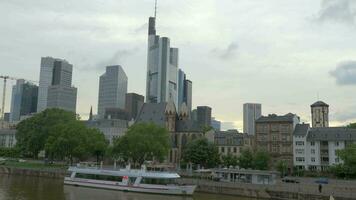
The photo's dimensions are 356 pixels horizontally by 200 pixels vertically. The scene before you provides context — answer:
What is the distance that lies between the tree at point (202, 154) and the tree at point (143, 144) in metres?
8.13

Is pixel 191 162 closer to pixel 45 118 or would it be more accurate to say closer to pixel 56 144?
pixel 56 144

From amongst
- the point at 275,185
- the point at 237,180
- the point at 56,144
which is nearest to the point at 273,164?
the point at 237,180

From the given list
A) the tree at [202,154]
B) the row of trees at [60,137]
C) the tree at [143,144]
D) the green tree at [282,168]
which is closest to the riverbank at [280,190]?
the tree at [143,144]

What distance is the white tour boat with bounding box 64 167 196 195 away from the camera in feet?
265

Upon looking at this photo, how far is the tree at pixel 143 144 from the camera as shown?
115 meters

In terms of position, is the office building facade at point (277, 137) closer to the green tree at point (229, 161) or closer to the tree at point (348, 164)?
the green tree at point (229, 161)

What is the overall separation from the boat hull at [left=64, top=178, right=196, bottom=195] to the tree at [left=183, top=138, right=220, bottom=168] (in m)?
39.2

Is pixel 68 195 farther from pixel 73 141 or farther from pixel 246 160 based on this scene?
pixel 246 160

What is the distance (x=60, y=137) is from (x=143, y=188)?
152 feet

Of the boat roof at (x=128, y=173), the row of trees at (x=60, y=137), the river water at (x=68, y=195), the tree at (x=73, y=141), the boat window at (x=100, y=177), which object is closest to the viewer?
the river water at (x=68, y=195)

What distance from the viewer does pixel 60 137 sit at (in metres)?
122

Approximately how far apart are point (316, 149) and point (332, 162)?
5.79 m

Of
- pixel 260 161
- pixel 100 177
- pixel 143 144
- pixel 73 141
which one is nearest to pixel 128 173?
pixel 100 177

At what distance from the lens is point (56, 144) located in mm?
120812
